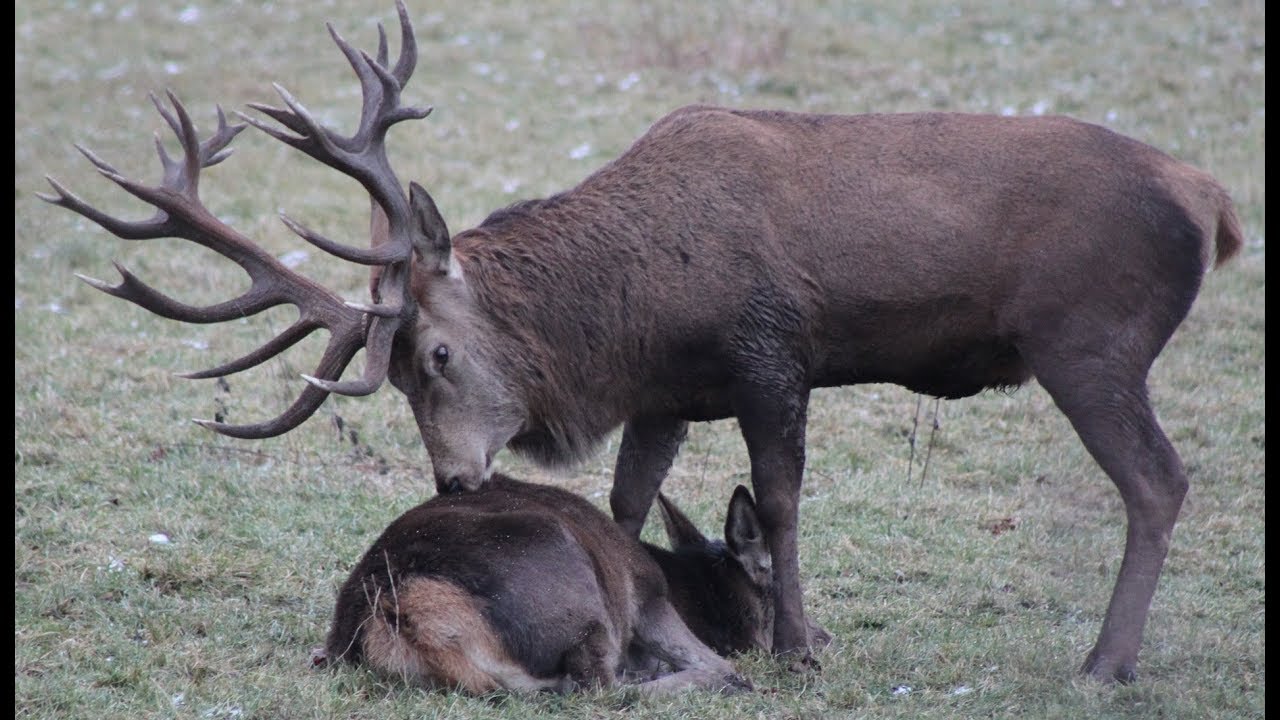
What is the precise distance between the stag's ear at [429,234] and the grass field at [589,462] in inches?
49.6

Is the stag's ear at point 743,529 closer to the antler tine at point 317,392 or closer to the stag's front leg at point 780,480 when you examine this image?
the stag's front leg at point 780,480

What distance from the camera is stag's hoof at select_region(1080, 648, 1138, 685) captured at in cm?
543

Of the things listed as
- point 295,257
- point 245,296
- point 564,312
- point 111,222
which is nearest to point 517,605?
point 564,312

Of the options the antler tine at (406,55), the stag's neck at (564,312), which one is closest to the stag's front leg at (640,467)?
the stag's neck at (564,312)

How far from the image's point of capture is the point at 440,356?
563cm

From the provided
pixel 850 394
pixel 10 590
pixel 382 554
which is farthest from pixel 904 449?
pixel 10 590

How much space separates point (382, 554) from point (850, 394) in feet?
13.8

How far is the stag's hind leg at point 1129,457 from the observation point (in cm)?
556

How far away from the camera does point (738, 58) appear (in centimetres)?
1460

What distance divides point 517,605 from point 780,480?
131 centimetres

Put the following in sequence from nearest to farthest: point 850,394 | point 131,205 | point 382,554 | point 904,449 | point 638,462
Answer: point 382,554, point 638,462, point 904,449, point 850,394, point 131,205

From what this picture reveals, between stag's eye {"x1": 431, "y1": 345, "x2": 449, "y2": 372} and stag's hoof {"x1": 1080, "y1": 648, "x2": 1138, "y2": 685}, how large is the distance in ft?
8.14

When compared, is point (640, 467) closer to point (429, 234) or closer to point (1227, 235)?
point (429, 234)

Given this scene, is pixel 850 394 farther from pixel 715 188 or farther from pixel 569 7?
pixel 569 7
